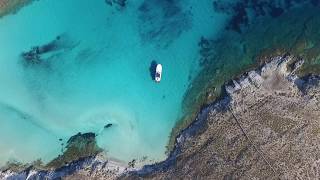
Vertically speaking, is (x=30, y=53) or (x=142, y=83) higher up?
(x=30, y=53)

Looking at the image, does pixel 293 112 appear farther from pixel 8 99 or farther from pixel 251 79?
pixel 8 99

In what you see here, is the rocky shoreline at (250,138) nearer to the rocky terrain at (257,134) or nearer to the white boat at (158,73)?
the rocky terrain at (257,134)

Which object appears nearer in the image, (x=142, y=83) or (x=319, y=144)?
(x=319, y=144)

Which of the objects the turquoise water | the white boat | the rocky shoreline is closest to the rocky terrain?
the rocky shoreline

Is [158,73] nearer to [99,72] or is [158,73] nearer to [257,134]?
[99,72]

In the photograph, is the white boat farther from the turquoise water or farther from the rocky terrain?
the rocky terrain

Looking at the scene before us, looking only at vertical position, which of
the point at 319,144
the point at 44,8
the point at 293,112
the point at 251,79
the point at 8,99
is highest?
the point at 44,8

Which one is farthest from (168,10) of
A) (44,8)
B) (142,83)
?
(44,8)
